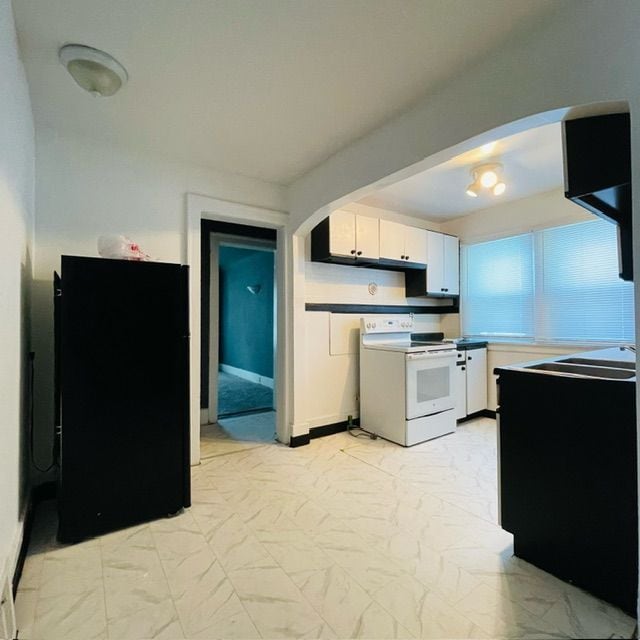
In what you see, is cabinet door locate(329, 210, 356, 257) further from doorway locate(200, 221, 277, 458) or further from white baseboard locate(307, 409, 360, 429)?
white baseboard locate(307, 409, 360, 429)

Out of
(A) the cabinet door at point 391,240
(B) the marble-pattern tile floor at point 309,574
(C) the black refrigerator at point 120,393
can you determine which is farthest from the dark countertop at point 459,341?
(C) the black refrigerator at point 120,393

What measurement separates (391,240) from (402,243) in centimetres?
17

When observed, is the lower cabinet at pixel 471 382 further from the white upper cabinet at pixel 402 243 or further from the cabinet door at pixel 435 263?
the white upper cabinet at pixel 402 243

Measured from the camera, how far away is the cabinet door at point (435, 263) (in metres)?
3.99

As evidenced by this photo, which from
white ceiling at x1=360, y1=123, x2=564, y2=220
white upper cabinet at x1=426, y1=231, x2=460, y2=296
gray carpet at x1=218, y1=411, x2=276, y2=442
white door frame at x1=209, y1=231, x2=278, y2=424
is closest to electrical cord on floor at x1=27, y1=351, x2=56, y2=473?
gray carpet at x1=218, y1=411, x2=276, y2=442

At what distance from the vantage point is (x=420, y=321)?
4.39 m

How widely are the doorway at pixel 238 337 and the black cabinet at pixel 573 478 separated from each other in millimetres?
2210

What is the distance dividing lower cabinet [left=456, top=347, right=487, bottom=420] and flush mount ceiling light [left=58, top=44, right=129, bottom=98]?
352cm

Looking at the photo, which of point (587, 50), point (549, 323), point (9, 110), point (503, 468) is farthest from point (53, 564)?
point (549, 323)

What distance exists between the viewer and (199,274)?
280 centimetres

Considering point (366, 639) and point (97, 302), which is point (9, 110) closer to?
point (97, 302)

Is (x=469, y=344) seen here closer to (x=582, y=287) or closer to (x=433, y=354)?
(x=433, y=354)

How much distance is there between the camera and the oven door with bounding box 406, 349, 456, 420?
312 centimetres

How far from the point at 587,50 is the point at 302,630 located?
7.89ft
